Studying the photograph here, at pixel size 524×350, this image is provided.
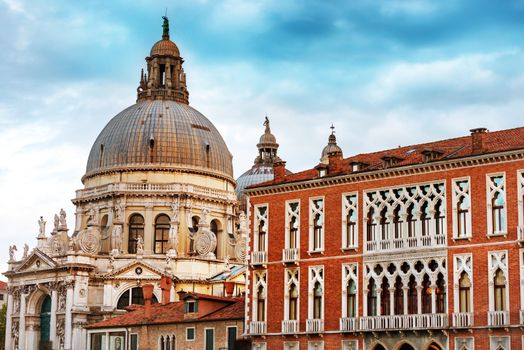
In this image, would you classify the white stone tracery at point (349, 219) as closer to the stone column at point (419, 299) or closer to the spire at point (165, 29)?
the stone column at point (419, 299)

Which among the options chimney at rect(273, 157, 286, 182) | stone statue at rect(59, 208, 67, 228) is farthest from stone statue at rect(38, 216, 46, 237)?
chimney at rect(273, 157, 286, 182)

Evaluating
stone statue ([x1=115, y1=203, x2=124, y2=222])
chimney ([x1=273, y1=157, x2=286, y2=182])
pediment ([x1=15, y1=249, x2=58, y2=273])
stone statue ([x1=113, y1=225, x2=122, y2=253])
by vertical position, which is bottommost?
pediment ([x1=15, y1=249, x2=58, y2=273])

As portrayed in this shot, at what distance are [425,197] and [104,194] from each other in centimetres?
4877

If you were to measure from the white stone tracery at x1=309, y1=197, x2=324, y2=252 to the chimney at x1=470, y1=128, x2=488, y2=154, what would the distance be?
7.89 m

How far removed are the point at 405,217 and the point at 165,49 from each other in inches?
2203

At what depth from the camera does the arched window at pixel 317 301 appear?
4847 centimetres

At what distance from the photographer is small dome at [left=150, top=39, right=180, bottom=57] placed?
98.0m

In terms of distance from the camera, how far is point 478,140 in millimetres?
44500

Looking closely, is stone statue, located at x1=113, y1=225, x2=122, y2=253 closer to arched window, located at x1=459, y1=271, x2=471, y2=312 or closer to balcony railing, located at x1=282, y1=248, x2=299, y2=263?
balcony railing, located at x1=282, y1=248, x2=299, y2=263

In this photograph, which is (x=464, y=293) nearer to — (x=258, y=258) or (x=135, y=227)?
(x=258, y=258)

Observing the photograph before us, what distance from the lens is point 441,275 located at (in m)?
44.4

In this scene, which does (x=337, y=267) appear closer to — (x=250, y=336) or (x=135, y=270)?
(x=250, y=336)

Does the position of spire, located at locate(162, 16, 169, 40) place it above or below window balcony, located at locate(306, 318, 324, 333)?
above

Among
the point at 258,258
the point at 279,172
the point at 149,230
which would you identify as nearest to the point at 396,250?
the point at 258,258
